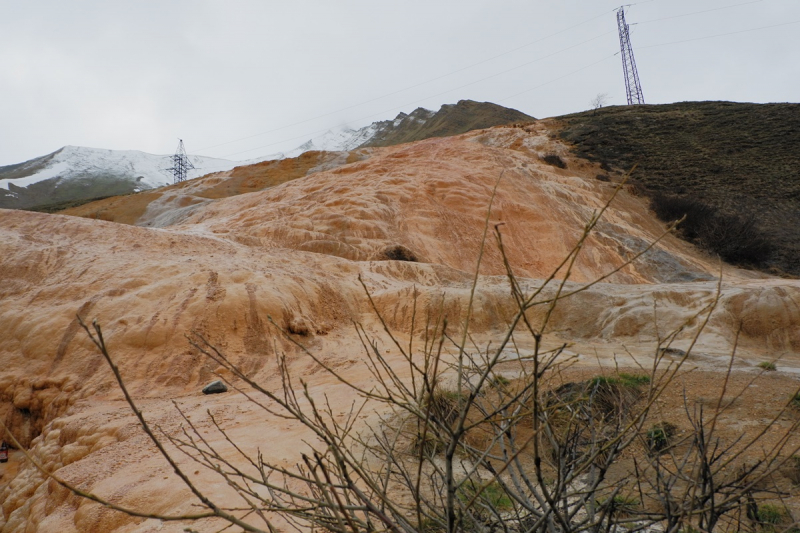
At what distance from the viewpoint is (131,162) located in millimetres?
94688

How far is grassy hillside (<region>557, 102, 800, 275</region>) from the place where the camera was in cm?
2055

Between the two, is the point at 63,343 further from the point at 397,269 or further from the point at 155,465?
the point at 397,269

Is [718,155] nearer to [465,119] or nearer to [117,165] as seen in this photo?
[465,119]

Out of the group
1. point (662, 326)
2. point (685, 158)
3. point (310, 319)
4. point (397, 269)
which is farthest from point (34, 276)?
point (685, 158)

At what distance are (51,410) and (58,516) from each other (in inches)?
145

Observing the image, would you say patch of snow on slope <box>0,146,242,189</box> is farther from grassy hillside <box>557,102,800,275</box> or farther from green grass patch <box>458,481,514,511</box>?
green grass patch <box>458,481,514,511</box>

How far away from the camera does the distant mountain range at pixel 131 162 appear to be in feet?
154

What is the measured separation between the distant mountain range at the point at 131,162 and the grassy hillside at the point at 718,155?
15.7m

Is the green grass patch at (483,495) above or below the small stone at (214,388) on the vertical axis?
above

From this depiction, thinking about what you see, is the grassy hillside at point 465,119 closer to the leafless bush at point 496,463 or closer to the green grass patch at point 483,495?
the green grass patch at point 483,495

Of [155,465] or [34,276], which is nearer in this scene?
[155,465]

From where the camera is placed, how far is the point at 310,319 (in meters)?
9.62

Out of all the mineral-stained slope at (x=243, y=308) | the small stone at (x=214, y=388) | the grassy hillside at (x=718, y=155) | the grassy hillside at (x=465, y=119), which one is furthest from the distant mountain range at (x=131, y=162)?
the small stone at (x=214, y=388)

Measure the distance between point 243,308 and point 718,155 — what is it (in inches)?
1108
